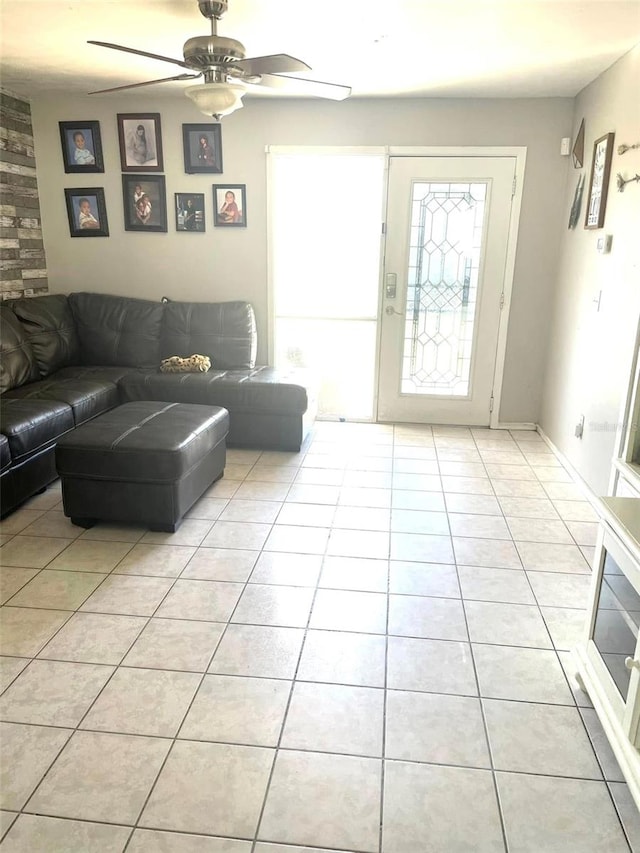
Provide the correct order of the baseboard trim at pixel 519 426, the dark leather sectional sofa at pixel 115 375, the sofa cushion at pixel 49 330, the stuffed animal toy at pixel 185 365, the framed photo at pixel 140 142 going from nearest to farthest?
1. the dark leather sectional sofa at pixel 115 375
2. the sofa cushion at pixel 49 330
3. the stuffed animal toy at pixel 185 365
4. the framed photo at pixel 140 142
5. the baseboard trim at pixel 519 426

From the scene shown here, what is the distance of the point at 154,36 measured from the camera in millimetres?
3162

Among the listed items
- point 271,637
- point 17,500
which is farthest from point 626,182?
point 17,500

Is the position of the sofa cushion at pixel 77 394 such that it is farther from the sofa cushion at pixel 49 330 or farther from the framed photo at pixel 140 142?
the framed photo at pixel 140 142

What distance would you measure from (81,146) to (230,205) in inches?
48.1

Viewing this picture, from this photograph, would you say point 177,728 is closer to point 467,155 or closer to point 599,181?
point 599,181

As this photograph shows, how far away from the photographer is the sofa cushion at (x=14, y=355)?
12.3 feet

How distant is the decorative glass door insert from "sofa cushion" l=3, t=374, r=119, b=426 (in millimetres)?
2244

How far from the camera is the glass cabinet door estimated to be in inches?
63.6

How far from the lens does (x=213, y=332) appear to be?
456 centimetres

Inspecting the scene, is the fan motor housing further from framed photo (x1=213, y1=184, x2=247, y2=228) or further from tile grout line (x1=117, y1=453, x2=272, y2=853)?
tile grout line (x1=117, y1=453, x2=272, y2=853)

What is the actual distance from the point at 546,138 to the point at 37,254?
3928 mm

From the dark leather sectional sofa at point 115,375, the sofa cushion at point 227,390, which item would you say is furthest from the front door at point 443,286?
the sofa cushion at point 227,390

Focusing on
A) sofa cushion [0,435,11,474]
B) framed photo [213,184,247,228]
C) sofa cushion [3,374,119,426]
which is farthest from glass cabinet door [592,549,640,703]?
framed photo [213,184,247,228]

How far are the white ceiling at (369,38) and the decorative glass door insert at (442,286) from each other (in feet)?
2.38
